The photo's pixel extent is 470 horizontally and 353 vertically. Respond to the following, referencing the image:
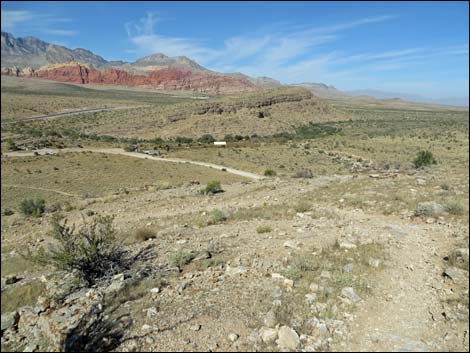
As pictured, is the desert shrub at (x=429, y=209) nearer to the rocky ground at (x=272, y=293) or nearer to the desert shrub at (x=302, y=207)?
the rocky ground at (x=272, y=293)

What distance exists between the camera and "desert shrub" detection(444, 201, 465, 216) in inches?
433

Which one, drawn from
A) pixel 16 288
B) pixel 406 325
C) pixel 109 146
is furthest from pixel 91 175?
pixel 406 325

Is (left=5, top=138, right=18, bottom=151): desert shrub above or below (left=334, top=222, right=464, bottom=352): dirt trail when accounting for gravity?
below

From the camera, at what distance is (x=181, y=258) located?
25.5ft

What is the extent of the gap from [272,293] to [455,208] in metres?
8.34

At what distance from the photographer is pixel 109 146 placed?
4653 centimetres

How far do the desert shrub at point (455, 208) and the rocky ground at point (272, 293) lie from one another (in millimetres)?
571

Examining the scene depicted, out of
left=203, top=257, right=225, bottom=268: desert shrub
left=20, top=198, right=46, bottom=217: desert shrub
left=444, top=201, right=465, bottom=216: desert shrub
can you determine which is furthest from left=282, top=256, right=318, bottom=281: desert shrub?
left=20, top=198, right=46, bottom=217: desert shrub

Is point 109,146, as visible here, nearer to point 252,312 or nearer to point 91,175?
Result: point 91,175

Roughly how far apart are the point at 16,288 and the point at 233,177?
22879mm

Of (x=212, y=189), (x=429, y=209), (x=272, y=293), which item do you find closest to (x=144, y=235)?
(x=272, y=293)

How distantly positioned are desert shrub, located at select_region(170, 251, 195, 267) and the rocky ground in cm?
3

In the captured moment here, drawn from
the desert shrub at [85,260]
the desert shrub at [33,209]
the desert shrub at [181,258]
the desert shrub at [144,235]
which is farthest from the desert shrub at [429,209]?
the desert shrub at [33,209]

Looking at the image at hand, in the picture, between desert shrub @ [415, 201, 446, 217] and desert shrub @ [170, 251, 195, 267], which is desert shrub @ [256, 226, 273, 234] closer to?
desert shrub @ [170, 251, 195, 267]
